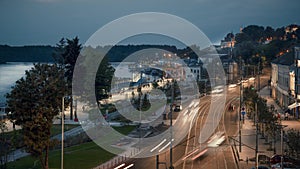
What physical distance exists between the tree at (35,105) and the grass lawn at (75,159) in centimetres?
249

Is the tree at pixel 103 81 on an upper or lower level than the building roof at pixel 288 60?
lower

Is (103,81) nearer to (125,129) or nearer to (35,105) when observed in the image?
(125,129)

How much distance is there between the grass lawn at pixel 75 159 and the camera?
2095cm

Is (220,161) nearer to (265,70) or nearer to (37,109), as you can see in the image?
(37,109)

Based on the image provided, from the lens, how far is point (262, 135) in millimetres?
29172

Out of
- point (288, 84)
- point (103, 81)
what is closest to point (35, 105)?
point (103, 81)

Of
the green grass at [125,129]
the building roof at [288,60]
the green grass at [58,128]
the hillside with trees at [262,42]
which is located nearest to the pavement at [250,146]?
the green grass at [125,129]

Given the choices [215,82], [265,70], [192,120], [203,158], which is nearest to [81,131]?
[192,120]

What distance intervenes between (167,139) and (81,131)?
24.2 ft

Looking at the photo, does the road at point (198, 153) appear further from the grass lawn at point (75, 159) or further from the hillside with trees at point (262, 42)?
the hillside with trees at point (262, 42)

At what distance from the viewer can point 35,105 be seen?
60.0 feet

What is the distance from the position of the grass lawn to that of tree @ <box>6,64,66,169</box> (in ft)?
8.17

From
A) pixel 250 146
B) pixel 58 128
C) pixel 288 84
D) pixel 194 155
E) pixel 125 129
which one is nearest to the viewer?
pixel 194 155

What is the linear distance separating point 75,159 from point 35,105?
5161 mm
